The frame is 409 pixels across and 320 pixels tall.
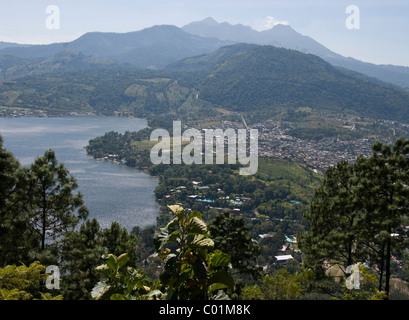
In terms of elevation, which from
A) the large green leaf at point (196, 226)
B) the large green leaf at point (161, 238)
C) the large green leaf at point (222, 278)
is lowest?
the large green leaf at point (222, 278)

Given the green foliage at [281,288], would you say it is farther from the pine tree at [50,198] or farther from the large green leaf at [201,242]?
the large green leaf at [201,242]

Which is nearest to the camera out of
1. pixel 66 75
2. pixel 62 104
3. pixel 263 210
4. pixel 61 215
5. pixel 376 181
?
pixel 376 181

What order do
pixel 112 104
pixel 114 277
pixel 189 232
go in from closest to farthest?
1. pixel 189 232
2. pixel 114 277
3. pixel 112 104

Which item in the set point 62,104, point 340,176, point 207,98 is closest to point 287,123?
point 207,98

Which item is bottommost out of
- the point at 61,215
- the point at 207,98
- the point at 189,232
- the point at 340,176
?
the point at 61,215
